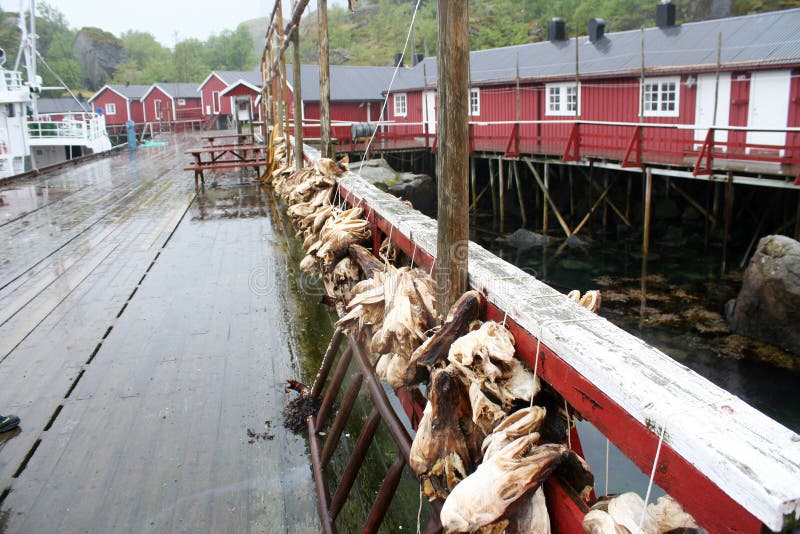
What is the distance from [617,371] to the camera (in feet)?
5.37

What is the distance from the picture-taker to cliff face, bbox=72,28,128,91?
84.1m

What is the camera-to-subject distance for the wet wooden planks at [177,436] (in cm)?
286

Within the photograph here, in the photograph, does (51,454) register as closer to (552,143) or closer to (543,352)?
(543,352)

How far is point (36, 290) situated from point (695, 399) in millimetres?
6222

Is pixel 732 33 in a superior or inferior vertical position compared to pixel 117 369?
superior

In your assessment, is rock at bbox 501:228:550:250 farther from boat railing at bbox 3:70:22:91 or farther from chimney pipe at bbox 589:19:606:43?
boat railing at bbox 3:70:22:91

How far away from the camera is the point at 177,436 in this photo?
3482 mm

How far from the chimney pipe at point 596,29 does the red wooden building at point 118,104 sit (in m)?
45.2

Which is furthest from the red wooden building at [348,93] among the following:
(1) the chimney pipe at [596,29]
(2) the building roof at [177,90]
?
(2) the building roof at [177,90]

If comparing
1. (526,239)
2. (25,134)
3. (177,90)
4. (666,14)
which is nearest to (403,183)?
(526,239)

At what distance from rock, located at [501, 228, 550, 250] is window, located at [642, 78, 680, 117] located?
5254mm

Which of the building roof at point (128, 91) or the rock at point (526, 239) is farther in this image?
the building roof at point (128, 91)

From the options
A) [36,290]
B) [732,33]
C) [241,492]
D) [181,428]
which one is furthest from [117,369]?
[732,33]

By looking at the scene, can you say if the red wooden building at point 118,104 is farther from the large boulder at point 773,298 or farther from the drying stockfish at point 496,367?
the drying stockfish at point 496,367
